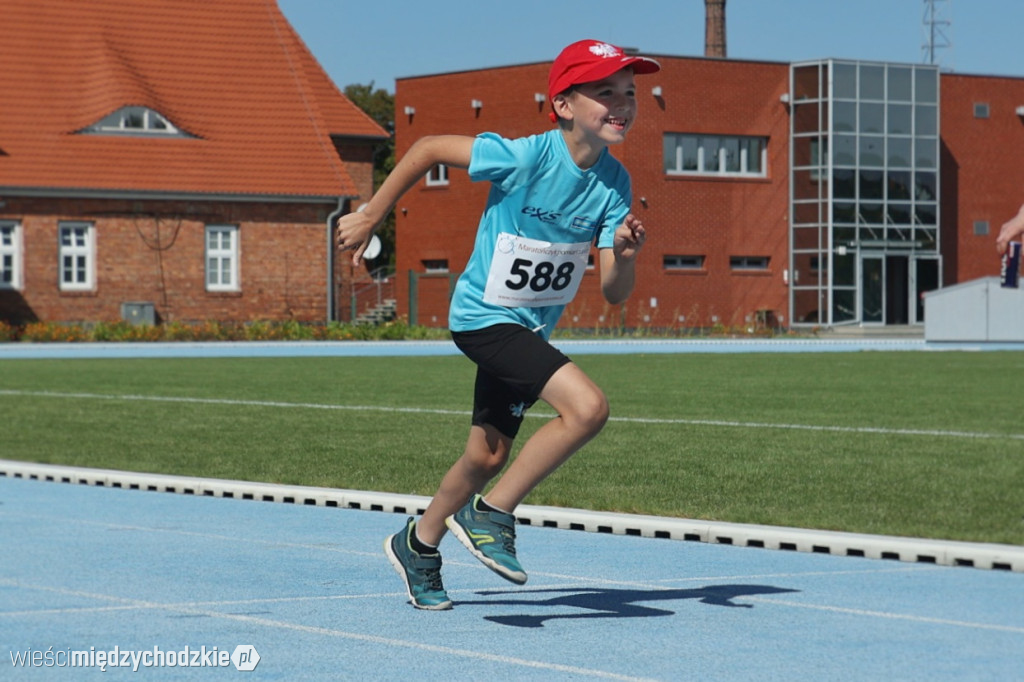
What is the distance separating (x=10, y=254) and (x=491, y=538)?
4391 cm

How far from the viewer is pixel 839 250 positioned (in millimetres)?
59062

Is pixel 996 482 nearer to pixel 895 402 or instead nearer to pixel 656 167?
pixel 895 402

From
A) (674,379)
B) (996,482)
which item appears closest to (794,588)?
(996,482)

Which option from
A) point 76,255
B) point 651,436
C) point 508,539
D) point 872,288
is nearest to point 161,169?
point 76,255

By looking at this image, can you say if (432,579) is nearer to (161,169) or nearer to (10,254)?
(10,254)

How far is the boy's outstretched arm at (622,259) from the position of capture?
6.23m

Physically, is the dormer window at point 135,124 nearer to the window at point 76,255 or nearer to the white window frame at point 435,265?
the window at point 76,255

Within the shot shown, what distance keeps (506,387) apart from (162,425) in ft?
37.0

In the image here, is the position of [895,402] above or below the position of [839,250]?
below

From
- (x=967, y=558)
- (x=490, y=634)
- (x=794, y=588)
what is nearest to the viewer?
(x=490, y=634)

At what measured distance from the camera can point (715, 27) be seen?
67.8 metres

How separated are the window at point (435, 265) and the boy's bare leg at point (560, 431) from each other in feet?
178

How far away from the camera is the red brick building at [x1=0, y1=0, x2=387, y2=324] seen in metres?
48.4

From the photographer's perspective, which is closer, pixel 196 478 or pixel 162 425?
pixel 196 478
